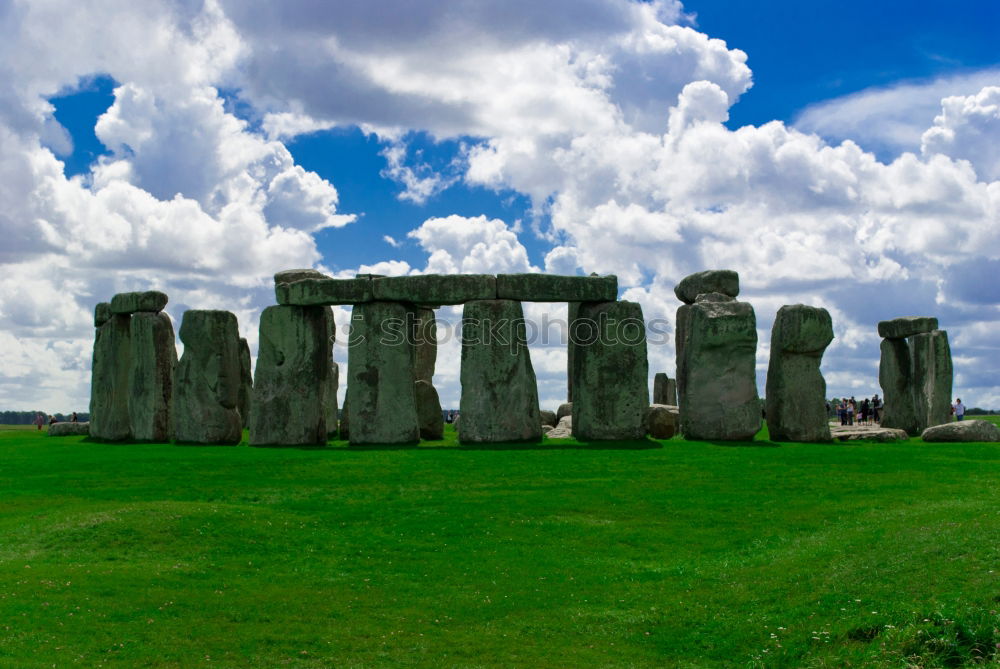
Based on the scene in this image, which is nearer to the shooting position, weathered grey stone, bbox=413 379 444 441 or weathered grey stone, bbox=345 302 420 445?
weathered grey stone, bbox=345 302 420 445

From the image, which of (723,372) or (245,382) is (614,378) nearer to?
(723,372)

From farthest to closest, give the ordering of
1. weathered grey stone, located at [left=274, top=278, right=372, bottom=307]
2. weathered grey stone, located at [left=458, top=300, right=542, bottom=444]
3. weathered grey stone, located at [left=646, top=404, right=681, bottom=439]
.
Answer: weathered grey stone, located at [left=646, top=404, right=681, bottom=439] < weathered grey stone, located at [left=274, top=278, right=372, bottom=307] < weathered grey stone, located at [left=458, top=300, right=542, bottom=444]

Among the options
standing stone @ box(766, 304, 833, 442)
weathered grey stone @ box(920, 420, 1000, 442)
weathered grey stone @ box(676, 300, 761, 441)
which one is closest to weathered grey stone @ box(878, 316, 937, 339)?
weathered grey stone @ box(920, 420, 1000, 442)

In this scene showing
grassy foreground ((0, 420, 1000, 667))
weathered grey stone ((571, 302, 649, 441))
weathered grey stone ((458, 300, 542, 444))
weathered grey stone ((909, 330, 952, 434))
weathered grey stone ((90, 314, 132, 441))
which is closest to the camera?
grassy foreground ((0, 420, 1000, 667))

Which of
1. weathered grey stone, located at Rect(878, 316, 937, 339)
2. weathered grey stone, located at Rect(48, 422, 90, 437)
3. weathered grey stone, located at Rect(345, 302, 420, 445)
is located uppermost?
weathered grey stone, located at Rect(878, 316, 937, 339)

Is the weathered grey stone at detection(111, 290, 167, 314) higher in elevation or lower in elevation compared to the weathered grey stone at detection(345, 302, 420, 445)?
higher

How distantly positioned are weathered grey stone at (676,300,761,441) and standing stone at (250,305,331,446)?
10.1 metres

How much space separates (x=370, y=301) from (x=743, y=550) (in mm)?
15380

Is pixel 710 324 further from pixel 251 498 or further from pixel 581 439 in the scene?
pixel 251 498

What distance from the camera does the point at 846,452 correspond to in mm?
24531

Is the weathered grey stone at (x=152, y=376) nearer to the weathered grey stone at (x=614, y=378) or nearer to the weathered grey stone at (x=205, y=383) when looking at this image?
the weathered grey stone at (x=205, y=383)

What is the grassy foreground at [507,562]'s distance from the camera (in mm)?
11461

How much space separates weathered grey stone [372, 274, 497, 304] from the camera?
1111 inches

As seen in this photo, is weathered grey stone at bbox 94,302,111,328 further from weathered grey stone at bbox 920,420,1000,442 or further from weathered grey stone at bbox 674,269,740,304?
weathered grey stone at bbox 920,420,1000,442
